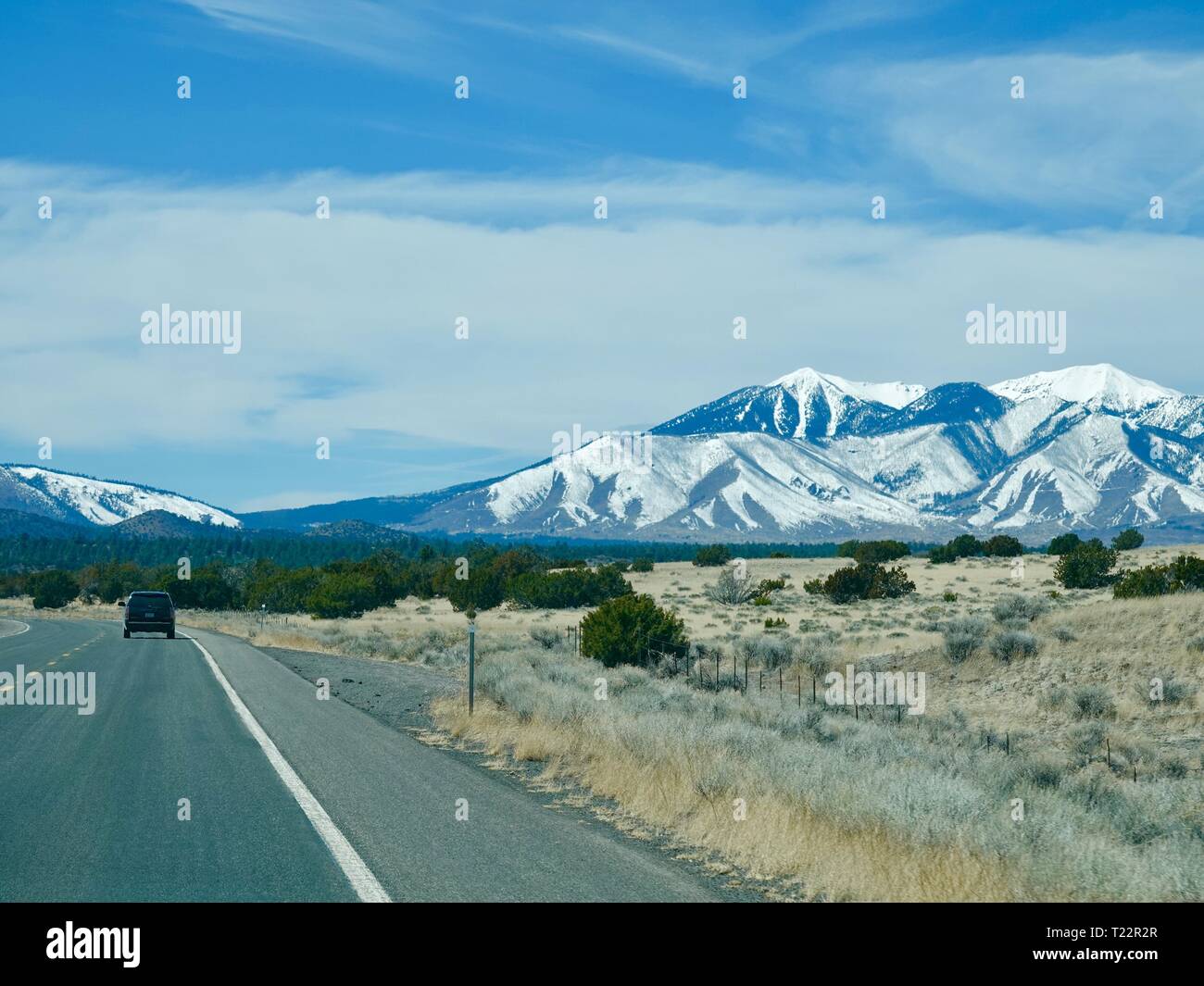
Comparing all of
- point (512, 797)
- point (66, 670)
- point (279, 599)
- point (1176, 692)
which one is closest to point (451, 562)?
point (279, 599)

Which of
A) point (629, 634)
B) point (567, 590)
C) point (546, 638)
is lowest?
point (546, 638)

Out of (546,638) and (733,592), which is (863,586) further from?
(546,638)

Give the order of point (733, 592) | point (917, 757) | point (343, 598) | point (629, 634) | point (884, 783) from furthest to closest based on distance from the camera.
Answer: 1. point (343, 598)
2. point (733, 592)
3. point (629, 634)
4. point (917, 757)
5. point (884, 783)

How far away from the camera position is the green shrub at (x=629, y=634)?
31.2 meters

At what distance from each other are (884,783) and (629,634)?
70.4 ft

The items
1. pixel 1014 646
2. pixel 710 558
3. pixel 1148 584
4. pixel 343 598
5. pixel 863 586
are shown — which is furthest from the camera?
pixel 710 558

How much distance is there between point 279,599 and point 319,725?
69.4 m

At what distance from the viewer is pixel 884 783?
1009 cm

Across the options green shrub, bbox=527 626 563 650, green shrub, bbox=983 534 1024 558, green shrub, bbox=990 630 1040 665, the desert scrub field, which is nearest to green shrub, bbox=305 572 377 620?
green shrub, bbox=527 626 563 650

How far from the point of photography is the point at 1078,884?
7316mm

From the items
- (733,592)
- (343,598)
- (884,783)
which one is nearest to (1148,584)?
(733,592)

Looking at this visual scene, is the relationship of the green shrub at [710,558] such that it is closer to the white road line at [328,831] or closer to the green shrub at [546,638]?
the green shrub at [546,638]

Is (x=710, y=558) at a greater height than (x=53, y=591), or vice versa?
(x=710, y=558)

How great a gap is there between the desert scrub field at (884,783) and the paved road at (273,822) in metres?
0.92
